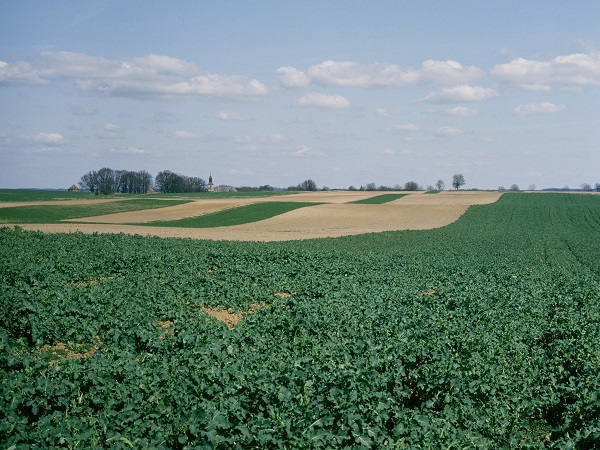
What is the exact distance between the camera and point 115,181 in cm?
15900

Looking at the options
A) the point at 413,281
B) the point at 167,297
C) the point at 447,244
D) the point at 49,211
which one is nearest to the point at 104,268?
the point at 167,297

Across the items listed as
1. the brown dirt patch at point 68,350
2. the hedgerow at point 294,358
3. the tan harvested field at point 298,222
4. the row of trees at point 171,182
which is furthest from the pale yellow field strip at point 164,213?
the row of trees at point 171,182

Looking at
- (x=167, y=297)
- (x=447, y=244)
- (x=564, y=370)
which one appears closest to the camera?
(x=564, y=370)

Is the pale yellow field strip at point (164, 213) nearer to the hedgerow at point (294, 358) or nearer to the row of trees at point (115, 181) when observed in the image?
the hedgerow at point (294, 358)

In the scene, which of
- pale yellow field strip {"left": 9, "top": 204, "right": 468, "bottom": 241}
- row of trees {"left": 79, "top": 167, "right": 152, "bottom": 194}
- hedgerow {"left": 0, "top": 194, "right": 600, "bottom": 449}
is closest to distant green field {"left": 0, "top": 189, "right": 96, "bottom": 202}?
row of trees {"left": 79, "top": 167, "right": 152, "bottom": 194}

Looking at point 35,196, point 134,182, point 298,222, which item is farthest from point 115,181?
point 298,222

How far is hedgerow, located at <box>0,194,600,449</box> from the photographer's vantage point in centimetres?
720

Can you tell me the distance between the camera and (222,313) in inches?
603

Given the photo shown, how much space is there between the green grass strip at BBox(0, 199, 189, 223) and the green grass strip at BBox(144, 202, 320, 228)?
12.1 meters

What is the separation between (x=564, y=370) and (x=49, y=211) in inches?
2726

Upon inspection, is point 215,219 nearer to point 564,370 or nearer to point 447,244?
point 447,244

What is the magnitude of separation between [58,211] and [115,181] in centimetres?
9201

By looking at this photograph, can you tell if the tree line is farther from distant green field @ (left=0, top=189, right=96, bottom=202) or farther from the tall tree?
the tall tree

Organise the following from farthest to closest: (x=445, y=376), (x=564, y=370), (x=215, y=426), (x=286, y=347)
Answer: (x=286, y=347)
(x=564, y=370)
(x=445, y=376)
(x=215, y=426)
